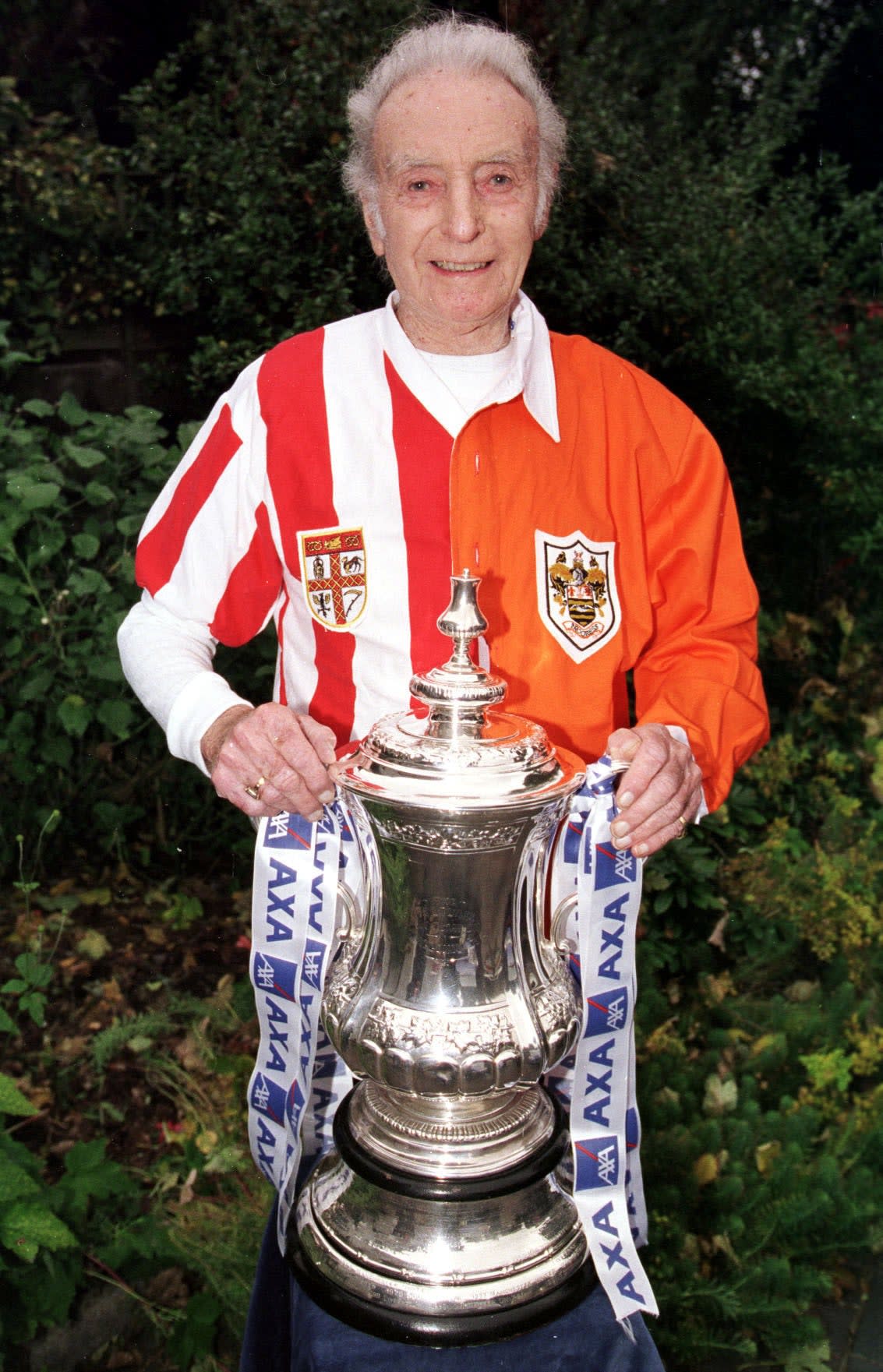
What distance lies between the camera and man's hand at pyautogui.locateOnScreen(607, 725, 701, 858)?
123 centimetres

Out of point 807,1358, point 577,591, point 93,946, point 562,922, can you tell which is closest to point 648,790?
point 562,922

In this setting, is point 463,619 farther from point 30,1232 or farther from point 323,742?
point 30,1232

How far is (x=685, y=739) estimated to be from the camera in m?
1.39

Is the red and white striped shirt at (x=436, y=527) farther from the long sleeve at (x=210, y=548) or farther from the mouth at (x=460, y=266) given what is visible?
the mouth at (x=460, y=266)

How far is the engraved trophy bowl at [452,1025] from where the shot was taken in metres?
1.11

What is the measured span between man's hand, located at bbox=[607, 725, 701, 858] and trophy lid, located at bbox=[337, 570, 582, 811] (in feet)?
0.24

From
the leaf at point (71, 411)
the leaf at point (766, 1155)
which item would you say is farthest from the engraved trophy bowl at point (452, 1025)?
the leaf at point (71, 411)

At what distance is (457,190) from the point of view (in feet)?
4.66

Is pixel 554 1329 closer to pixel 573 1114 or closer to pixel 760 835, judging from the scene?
pixel 573 1114

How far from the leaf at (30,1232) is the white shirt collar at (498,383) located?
4.27 feet

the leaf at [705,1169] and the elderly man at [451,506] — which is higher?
the elderly man at [451,506]

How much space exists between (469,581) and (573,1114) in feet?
1.73

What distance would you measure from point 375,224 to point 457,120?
185 mm

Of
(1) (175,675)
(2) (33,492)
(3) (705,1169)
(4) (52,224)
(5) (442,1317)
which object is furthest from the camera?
(4) (52,224)
